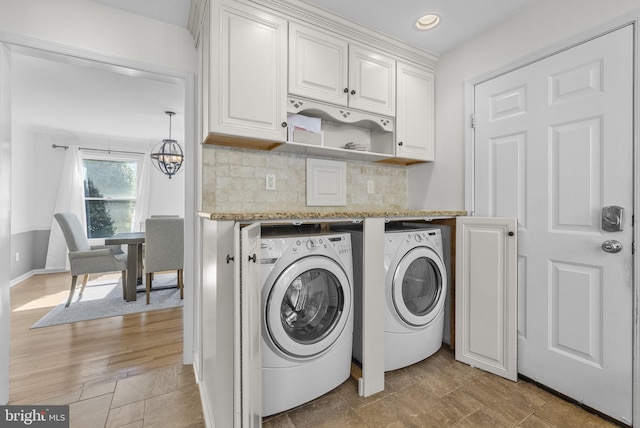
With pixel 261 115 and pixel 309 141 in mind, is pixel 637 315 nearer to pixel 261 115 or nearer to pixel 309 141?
pixel 309 141

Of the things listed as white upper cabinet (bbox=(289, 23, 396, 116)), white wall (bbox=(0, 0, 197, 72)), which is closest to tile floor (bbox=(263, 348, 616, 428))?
white upper cabinet (bbox=(289, 23, 396, 116))

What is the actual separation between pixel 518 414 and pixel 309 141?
6.44 ft

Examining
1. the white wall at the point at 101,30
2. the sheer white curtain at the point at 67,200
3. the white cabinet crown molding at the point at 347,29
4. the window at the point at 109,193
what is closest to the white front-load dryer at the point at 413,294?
the white cabinet crown molding at the point at 347,29

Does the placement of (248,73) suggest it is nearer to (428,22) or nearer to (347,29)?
(347,29)

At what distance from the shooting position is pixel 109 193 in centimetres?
535

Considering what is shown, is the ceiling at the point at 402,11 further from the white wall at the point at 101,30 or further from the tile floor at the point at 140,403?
the tile floor at the point at 140,403

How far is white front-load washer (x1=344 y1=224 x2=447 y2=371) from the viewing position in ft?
5.78

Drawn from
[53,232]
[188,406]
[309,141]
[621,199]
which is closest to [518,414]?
[621,199]

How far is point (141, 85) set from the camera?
2.97m

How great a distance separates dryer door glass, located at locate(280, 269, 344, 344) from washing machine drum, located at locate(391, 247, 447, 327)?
414 millimetres

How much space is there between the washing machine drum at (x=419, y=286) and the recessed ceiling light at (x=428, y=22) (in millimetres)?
1526

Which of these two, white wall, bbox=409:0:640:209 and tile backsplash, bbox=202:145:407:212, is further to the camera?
tile backsplash, bbox=202:145:407:212

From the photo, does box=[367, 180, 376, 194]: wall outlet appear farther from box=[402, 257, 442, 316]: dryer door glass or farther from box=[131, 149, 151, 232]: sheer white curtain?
box=[131, 149, 151, 232]: sheer white curtain

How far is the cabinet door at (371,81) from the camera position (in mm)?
2018
